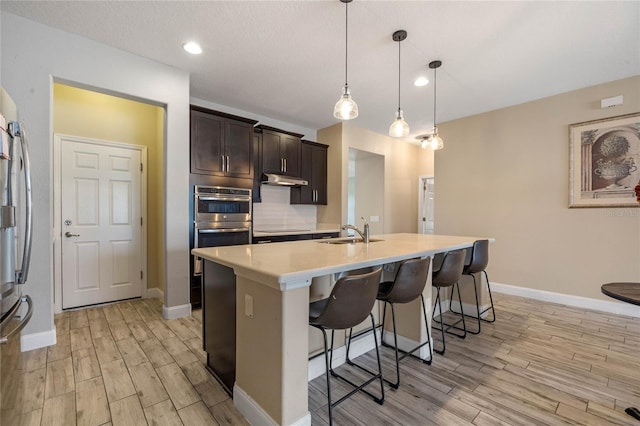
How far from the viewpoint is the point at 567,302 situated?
3.62m

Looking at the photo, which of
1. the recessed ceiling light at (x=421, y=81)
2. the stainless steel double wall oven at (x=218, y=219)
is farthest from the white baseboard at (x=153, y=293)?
the recessed ceiling light at (x=421, y=81)

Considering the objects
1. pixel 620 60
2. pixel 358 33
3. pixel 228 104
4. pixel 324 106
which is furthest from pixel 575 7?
pixel 228 104

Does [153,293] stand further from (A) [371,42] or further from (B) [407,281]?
(A) [371,42]

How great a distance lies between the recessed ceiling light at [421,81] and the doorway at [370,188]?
6.68 feet

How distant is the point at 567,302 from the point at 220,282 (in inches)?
172

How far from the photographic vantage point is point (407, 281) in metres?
1.85

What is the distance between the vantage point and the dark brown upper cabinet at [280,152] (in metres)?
4.31

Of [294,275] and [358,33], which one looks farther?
[358,33]

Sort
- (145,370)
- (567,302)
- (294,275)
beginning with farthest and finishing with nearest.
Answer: (567,302)
(145,370)
(294,275)

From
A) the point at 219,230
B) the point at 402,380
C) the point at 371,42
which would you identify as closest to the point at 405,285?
the point at 402,380

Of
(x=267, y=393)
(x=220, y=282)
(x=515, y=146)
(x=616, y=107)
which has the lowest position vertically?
(x=267, y=393)

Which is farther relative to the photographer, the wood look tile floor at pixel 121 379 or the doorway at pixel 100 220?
the doorway at pixel 100 220

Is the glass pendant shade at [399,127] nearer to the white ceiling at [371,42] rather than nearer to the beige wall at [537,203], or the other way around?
the white ceiling at [371,42]

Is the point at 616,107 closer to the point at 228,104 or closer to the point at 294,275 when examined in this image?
the point at 294,275
